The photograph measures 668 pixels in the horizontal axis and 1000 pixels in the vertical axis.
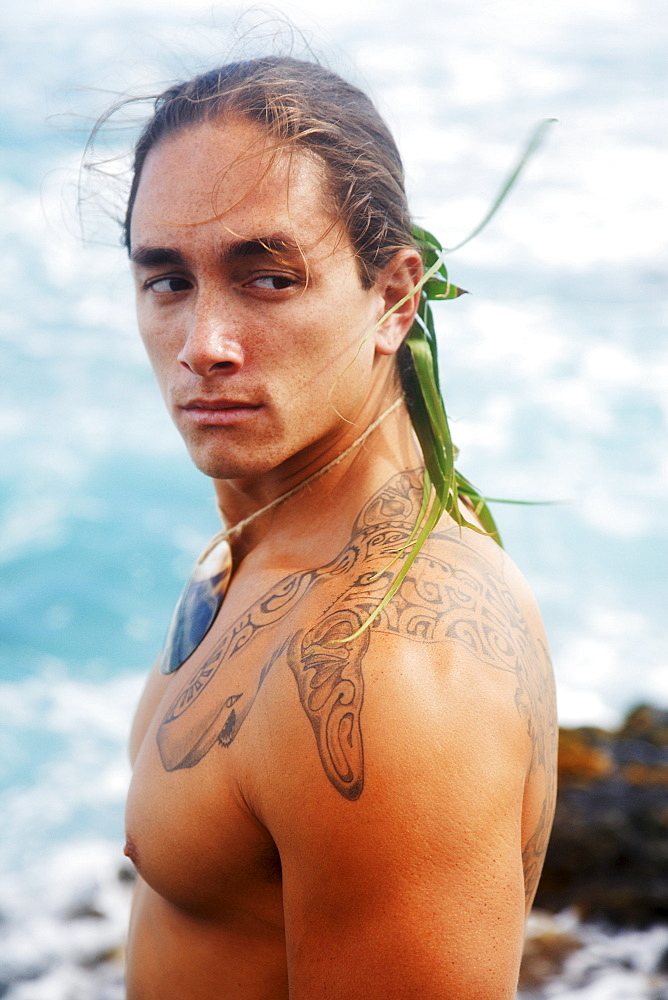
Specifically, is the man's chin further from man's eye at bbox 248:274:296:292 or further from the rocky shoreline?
the rocky shoreline

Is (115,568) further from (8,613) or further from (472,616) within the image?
(472,616)

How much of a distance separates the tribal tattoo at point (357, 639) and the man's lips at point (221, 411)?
307 mm

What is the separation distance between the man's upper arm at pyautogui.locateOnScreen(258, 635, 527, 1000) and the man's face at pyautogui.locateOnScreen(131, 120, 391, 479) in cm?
61

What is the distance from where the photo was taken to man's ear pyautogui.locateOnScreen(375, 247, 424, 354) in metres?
2.03

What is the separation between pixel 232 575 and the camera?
226 cm

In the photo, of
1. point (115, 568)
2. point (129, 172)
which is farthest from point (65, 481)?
point (129, 172)

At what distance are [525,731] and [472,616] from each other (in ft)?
0.69

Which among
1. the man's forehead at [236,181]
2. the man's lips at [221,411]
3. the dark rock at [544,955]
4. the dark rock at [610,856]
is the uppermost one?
the man's forehead at [236,181]

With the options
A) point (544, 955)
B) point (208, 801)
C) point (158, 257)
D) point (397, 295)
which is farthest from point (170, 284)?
point (544, 955)

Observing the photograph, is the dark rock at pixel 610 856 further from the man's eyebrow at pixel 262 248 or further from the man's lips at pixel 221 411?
the man's eyebrow at pixel 262 248

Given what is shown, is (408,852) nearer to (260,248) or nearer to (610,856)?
(260,248)

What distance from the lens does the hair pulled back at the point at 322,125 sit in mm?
1893

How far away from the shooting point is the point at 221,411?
1883 millimetres

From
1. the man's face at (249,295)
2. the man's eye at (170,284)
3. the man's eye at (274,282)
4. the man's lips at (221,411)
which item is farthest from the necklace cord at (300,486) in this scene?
the man's eye at (170,284)
